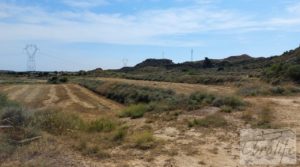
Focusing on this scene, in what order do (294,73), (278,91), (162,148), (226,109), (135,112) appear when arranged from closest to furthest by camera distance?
(162,148) → (226,109) → (135,112) → (278,91) → (294,73)

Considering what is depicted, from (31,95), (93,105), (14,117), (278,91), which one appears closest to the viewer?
(14,117)

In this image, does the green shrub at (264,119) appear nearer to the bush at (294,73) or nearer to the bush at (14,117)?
the bush at (14,117)

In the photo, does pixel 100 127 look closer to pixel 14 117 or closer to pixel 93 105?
pixel 14 117

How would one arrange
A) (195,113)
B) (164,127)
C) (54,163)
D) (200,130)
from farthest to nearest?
(195,113) < (164,127) < (200,130) < (54,163)

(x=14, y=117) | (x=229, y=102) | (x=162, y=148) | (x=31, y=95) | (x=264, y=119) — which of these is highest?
(x=14, y=117)

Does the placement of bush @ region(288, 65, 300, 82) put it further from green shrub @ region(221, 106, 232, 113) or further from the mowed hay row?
green shrub @ region(221, 106, 232, 113)

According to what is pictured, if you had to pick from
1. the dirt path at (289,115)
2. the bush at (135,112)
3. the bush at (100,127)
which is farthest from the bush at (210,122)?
the bush at (135,112)

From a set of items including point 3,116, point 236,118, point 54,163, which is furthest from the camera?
point 236,118

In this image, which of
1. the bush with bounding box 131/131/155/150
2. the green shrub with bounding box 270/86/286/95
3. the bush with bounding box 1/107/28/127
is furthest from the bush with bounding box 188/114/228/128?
the green shrub with bounding box 270/86/286/95

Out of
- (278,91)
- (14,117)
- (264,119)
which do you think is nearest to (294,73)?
(278,91)

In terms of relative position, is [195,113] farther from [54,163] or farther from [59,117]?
Answer: [54,163]

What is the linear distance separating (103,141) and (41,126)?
6.91 feet

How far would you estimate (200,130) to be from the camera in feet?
55.5

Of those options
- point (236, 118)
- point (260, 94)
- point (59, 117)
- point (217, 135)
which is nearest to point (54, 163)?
point (59, 117)
